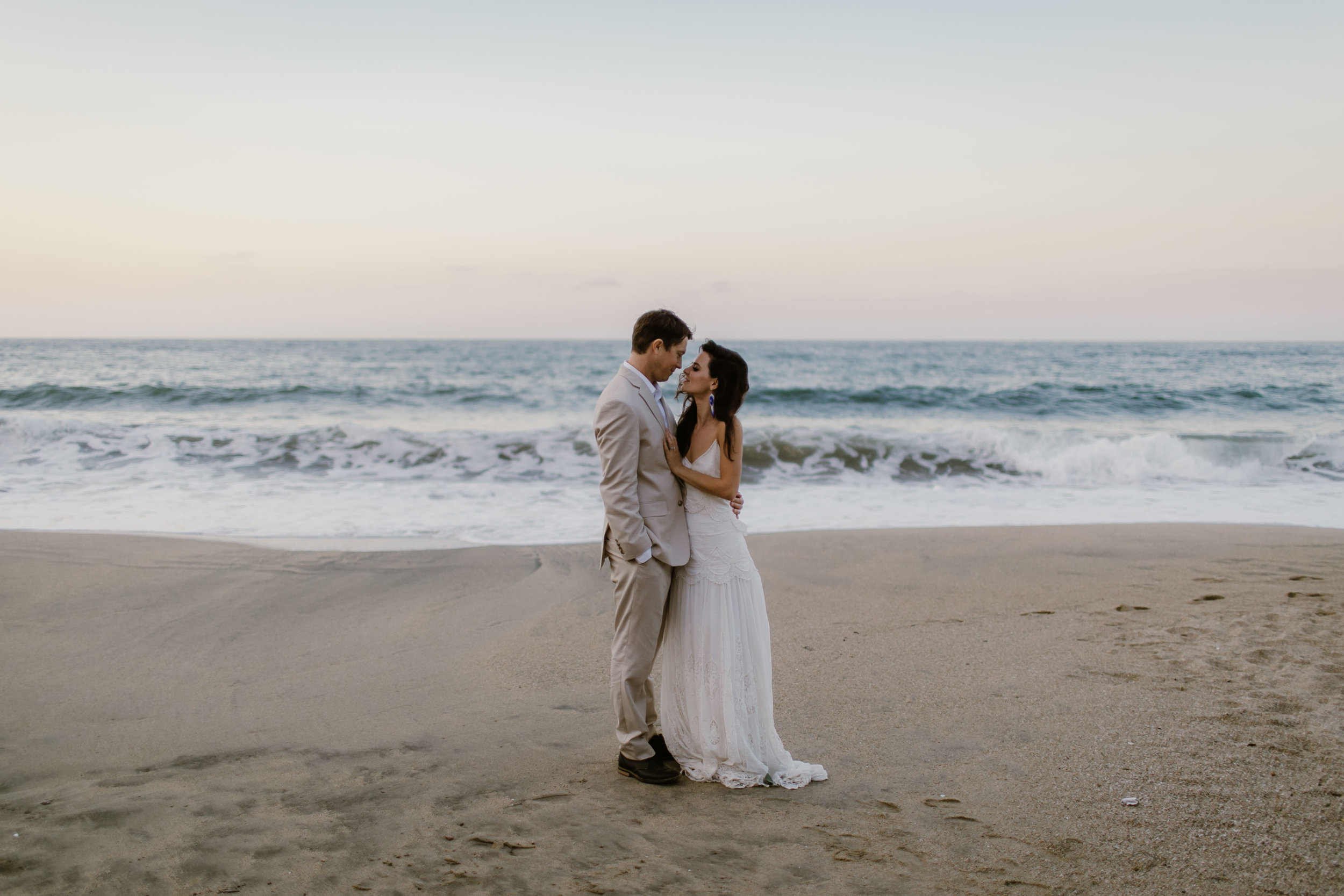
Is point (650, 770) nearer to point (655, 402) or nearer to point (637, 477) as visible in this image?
point (637, 477)

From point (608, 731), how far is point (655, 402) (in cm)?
172

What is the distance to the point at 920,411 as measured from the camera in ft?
71.6

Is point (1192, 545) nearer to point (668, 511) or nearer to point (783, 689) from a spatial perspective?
point (783, 689)

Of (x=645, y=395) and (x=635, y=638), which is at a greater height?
(x=645, y=395)

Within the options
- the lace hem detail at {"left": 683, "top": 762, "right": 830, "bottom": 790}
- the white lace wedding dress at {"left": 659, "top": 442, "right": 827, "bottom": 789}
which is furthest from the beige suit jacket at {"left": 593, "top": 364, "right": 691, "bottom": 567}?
the lace hem detail at {"left": 683, "top": 762, "right": 830, "bottom": 790}

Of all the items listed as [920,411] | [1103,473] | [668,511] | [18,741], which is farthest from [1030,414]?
[18,741]

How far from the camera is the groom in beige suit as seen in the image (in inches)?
130

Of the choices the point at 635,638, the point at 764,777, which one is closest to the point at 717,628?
the point at 635,638

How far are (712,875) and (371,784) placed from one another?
4.97 feet

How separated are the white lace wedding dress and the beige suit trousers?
12 centimetres

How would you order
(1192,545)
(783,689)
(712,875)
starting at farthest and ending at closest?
(1192,545) → (783,689) → (712,875)

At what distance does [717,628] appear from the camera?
3.38 m

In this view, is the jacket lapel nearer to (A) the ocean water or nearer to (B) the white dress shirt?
(B) the white dress shirt

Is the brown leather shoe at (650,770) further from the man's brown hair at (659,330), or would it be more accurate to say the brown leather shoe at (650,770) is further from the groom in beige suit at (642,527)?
the man's brown hair at (659,330)
